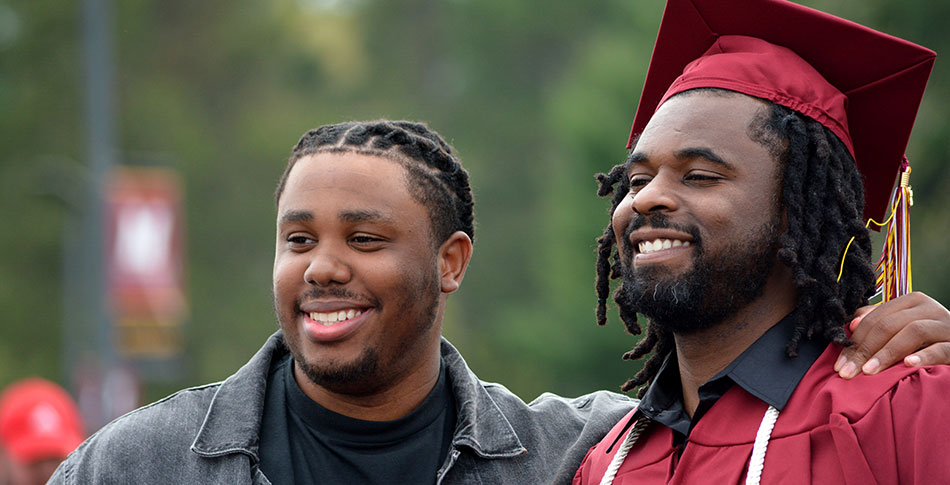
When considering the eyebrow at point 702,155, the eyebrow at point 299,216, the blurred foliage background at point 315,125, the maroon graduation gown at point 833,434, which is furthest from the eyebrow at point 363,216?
the blurred foliage background at point 315,125

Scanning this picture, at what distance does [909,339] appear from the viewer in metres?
3.53

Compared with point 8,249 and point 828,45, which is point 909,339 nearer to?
point 828,45

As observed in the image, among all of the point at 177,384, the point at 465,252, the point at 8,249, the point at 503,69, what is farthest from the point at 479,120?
the point at 465,252

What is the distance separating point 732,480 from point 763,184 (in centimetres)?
85

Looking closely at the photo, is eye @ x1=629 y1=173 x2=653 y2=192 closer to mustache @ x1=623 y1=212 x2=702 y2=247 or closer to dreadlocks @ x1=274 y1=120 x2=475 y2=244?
mustache @ x1=623 y1=212 x2=702 y2=247

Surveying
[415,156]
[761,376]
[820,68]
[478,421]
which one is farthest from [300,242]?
[820,68]

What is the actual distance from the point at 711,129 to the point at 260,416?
177 centimetres

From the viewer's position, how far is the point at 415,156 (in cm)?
466

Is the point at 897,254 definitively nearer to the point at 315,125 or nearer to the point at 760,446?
the point at 760,446

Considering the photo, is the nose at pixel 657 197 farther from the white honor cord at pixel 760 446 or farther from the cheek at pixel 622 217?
the white honor cord at pixel 760 446

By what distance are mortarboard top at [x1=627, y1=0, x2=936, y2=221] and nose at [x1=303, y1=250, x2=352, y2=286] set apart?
3.76 feet

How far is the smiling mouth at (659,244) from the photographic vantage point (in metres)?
3.79

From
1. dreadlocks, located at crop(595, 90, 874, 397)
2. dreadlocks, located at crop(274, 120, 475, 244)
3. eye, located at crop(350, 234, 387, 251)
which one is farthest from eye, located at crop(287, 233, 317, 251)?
dreadlocks, located at crop(595, 90, 874, 397)

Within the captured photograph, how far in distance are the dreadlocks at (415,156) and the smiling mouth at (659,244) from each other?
0.96 m
